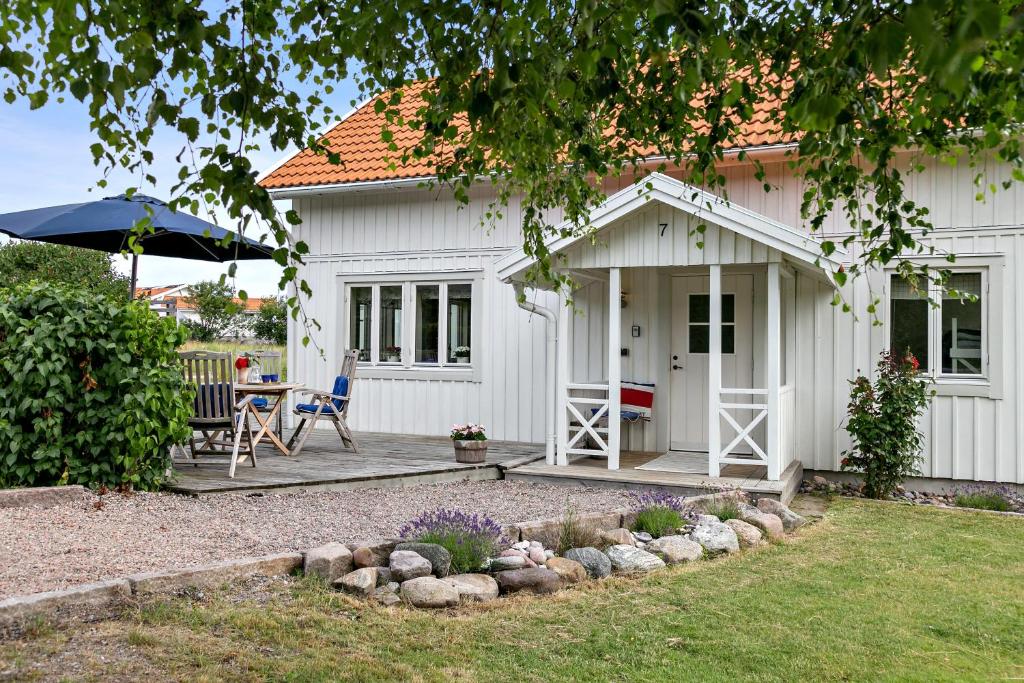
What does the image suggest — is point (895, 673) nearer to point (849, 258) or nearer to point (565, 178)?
point (565, 178)

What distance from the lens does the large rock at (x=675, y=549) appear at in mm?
5711

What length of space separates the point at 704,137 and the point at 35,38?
10.8 ft

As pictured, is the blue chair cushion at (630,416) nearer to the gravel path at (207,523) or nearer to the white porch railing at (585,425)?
the white porch railing at (585,425)

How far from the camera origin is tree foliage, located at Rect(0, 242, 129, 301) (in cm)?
1602

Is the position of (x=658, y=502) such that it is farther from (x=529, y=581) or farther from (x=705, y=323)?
(x=705, y=323)

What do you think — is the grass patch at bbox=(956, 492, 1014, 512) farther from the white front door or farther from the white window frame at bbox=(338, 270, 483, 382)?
the white window frame at bbox=(338, 270, 483, 382)

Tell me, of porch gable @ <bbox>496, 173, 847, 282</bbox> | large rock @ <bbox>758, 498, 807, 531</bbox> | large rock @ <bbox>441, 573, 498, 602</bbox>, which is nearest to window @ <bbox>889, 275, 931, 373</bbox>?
porch gable @ <bbox>496, 173, 847, 282</bbox>

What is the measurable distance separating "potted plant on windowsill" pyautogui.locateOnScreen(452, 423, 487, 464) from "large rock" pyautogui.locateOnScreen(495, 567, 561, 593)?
389 cm

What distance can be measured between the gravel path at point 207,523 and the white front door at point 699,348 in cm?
231

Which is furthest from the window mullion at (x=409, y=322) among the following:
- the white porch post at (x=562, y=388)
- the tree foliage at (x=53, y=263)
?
the tree foliage at (x=53, y=263)

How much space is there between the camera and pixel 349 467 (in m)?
8.48

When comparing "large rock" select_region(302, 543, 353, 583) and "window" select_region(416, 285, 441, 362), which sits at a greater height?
"window" select_region(416, 285, 441, 362)

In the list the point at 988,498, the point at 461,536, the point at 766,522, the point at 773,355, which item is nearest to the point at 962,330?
the point at 988,498

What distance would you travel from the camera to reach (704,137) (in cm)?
396
